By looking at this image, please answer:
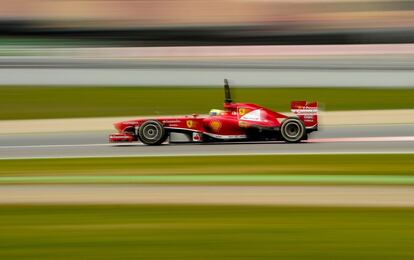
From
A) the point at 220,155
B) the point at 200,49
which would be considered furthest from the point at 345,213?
the point at 200,49

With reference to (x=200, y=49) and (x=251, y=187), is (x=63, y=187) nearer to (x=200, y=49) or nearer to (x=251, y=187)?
(x=251, y=187)

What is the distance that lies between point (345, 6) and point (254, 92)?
41.4 feet

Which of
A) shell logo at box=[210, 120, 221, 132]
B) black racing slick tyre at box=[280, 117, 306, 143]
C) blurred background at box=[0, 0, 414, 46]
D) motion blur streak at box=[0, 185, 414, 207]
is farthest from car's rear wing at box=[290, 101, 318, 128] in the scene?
blurred background at box=[0, 0, 414, 46]

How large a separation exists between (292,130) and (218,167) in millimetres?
3136

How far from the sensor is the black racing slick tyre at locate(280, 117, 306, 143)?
48.0 ft

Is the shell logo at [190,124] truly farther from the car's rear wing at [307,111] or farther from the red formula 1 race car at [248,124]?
the car's rear wing at [307,111]

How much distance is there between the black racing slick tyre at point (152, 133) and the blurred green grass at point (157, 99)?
188 inches

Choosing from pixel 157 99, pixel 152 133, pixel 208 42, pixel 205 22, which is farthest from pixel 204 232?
pixel 205 22

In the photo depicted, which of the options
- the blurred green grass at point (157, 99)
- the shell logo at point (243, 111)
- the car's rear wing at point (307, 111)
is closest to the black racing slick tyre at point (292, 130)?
the car's rear wing at point (307, 111)

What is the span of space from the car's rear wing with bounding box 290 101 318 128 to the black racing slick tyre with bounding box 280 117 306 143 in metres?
0.11

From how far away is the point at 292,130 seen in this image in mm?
14703

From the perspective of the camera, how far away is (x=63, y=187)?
10.0m

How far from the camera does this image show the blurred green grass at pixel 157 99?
70.0 feet

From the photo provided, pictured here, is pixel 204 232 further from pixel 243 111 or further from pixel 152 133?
pixel 152 133
